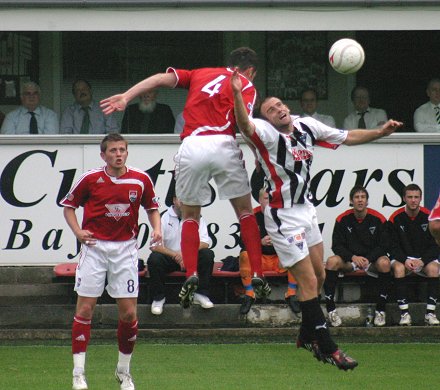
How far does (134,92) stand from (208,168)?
3.36 feet

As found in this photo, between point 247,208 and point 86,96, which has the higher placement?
point 86,96

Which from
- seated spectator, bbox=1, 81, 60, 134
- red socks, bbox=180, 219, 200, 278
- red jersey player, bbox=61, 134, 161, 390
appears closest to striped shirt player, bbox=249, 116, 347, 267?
red socks, bbox=180, 219, 200, 278

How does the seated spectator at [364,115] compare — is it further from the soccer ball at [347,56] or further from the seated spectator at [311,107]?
the soccer ball at [347,56]

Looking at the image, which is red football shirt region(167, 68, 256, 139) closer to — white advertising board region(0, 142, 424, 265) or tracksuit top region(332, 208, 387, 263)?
tracksuit top region(332, 208, 387, 263)

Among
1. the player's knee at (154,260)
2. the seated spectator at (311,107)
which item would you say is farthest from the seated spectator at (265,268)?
the seated spectator at (311,107)

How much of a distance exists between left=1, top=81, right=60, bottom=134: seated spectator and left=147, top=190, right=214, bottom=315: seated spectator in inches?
77.2

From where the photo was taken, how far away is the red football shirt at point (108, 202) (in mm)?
10609

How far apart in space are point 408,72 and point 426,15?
36.8 inches

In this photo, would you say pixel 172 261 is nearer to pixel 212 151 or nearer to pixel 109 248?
pixel 109 248

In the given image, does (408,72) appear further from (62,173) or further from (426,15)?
(62,173)

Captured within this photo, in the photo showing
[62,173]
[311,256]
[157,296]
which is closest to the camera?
[311,256]

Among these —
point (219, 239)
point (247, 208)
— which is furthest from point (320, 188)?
point (247, 208)

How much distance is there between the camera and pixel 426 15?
49.1ft

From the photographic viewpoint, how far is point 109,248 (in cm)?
1059
